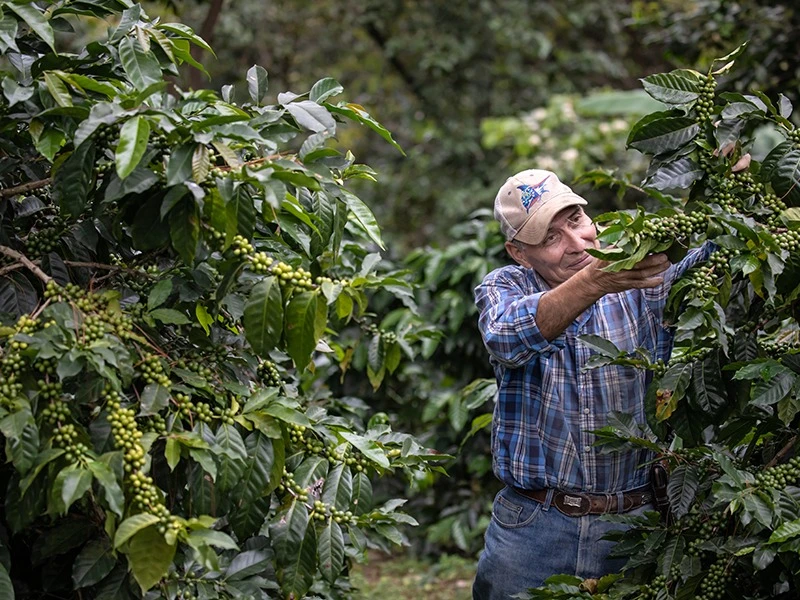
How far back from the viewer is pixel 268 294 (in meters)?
2.01

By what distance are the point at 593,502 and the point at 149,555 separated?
137cm

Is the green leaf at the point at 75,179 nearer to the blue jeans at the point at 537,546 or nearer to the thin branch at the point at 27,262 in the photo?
the thin branch at the point at 27,262

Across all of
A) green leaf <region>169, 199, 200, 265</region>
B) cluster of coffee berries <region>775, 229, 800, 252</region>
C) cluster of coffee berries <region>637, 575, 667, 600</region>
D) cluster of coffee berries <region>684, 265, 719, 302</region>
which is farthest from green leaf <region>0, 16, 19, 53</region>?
cluster of coffee berries <region>637, 575, 667, 600</region>

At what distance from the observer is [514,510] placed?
9.59ft

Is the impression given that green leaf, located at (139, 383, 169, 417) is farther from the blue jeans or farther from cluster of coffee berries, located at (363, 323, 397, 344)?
cluster of coffee berries, located at (363, 323, 397, 344)

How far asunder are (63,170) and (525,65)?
372 inches

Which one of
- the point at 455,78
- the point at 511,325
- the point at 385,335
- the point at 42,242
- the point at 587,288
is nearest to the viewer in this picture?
the point at 42,242

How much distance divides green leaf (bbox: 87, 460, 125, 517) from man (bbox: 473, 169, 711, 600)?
1184 mm

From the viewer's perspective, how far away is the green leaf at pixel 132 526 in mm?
1818

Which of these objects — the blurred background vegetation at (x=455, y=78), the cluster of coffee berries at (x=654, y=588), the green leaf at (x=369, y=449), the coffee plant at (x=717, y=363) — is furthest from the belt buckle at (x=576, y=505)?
the blurred background vegetation at (x=455, y=78)

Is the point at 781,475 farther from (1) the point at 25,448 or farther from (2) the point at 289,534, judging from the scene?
(1) the point at 25,448

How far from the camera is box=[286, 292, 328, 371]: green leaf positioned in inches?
79.8

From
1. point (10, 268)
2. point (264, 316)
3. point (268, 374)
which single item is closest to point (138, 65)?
point (10, 268)

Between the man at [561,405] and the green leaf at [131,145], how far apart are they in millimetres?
1172
